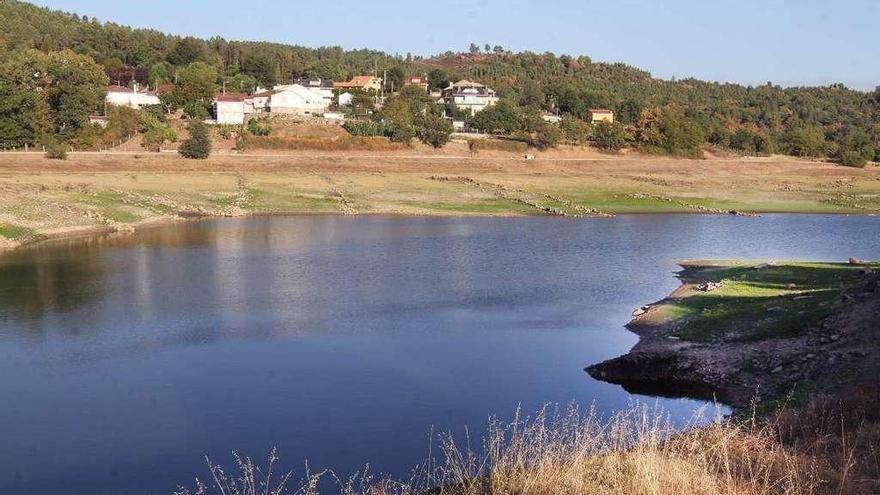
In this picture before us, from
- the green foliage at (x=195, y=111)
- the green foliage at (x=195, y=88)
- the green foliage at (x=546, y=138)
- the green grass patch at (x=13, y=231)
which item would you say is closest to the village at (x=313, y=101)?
the green foliage at (x=195, y=111)

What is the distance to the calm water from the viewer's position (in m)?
19.5

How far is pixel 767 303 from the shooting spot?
29.7 metres

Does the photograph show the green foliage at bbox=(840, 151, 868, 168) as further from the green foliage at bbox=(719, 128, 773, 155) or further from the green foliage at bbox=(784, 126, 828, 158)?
the green foliage at bbox=(719, 128, 773, 155)

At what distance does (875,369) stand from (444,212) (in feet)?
164

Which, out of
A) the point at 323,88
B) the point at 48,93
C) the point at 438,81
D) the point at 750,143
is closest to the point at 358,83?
the point at 323,88

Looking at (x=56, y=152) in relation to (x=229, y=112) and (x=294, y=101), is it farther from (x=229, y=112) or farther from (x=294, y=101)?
(x=294, y=101)

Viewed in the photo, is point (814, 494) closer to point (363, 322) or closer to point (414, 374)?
point (414, 374)

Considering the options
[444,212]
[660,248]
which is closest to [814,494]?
[660,248]

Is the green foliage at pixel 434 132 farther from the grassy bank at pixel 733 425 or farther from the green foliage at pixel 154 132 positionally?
the grassy bank at pixel 733 425

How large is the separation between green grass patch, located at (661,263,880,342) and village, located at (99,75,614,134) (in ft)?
274

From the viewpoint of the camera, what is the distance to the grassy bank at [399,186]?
62375mm

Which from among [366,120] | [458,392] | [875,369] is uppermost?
[366,120]

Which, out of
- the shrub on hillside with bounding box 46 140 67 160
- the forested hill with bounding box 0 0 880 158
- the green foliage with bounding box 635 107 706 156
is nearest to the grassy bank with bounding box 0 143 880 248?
the shrub on hillside with bounding box 46 140 67 160

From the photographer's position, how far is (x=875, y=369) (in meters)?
20.1
